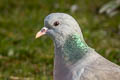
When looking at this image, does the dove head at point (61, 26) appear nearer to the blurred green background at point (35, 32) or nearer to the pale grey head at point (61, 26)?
the pale grey head at point (61, 26)

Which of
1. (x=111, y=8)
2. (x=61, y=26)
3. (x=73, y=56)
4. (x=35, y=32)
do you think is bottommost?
(x=73, y=56)

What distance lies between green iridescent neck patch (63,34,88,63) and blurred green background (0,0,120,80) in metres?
1.71

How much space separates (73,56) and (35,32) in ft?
11.7

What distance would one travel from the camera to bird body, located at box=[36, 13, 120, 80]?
14.3ft

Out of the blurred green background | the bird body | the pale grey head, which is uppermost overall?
the blurred green background

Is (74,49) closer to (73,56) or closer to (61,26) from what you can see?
(73,56)

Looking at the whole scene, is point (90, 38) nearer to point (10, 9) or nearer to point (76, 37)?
point (10, 9)

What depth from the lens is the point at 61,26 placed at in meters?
4.69

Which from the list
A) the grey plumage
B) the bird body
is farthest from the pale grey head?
the grey plumage

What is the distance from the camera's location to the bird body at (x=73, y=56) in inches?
172

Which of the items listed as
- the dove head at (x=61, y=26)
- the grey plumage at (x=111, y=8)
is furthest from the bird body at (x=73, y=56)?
the grey plumage at (x=111, y=8)

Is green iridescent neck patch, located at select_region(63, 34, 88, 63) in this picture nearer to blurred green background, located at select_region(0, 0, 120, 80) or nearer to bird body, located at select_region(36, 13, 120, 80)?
bird body, located at select_region(36, 13, 120, 80)

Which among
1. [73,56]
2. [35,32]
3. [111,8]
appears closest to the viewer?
[73,56]

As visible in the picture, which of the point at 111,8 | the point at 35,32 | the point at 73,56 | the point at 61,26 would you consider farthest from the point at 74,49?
the point at 111,8
